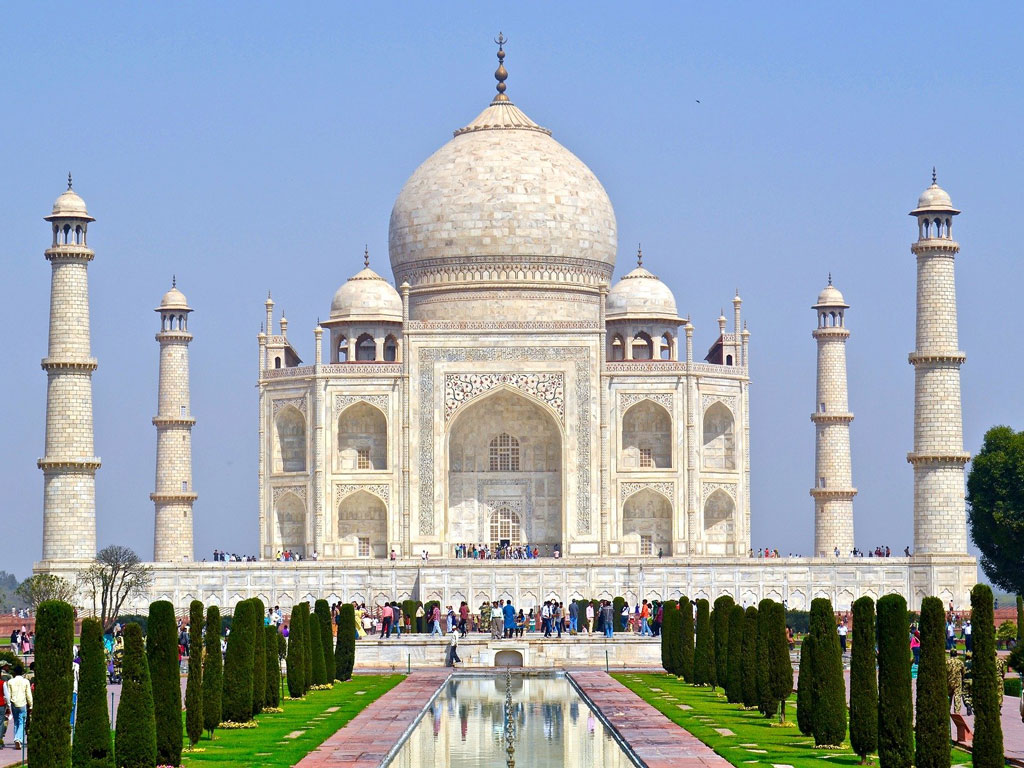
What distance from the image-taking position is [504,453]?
39.2 meters

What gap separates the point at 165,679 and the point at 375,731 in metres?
2.71

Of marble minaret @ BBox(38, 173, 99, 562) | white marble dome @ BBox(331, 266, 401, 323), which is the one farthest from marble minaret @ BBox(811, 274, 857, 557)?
marble minaret @ BBox(38, 173, 99, 562)

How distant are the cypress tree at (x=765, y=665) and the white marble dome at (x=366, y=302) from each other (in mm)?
21528

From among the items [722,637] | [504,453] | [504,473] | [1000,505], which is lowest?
[722,637]

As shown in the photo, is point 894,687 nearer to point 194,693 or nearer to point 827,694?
point 827,694

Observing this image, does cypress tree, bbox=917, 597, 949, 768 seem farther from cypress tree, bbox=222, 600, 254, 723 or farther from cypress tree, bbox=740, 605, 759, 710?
cypress tree, bbox=222, 600, 254, 723

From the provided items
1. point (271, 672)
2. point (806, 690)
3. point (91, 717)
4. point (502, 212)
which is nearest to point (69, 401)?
point (502, 212)

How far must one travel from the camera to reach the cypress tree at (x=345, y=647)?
83.7ft

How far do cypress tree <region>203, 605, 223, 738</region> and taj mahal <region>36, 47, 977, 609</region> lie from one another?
52.9ft

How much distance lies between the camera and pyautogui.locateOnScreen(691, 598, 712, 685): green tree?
2406cm

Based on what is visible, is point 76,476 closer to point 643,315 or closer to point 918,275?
point 643,315

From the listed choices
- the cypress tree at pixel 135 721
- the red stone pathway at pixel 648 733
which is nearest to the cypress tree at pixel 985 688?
the red stone pathway at pixel 648 733

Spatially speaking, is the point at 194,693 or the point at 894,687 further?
the point at 194,693

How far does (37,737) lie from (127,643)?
6.88 ft
